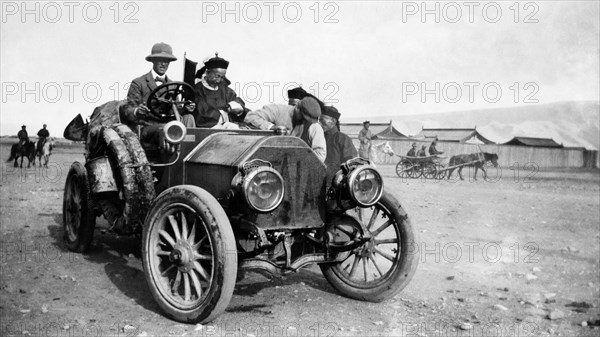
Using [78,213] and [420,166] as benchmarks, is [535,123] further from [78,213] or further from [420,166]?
[78,213]

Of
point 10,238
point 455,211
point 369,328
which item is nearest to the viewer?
point 369,328

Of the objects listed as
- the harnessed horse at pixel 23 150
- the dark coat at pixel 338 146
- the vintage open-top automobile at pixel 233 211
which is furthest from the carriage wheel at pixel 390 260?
the harnessed horse at pixel 23 150

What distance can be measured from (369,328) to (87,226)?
3.59 metres

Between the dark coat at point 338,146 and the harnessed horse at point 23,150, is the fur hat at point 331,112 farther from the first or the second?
the harnessed horse at point 23,150

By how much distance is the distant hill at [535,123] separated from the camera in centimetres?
4569

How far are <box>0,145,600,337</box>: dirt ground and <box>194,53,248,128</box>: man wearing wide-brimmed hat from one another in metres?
1.76

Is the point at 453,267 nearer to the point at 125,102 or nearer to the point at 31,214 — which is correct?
the point at 125,102

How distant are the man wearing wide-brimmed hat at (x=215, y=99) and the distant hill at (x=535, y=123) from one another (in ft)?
110

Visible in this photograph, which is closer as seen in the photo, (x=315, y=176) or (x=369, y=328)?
(x=369, y=328)

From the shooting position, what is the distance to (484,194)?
14.1m

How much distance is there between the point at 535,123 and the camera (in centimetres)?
5625

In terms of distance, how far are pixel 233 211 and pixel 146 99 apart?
265 centimetres

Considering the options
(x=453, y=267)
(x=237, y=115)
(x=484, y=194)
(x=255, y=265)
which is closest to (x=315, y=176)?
(x=255, y=265)

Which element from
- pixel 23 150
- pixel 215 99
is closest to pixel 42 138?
pixel 23 150
